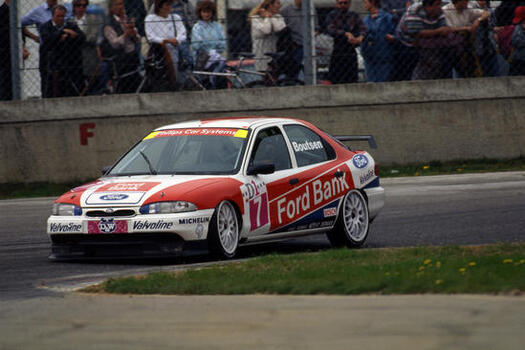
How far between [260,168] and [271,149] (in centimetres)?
70

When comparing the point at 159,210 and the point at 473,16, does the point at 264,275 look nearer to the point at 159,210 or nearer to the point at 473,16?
the point at 159,210

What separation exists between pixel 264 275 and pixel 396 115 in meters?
11.1

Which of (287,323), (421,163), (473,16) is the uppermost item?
(473,16)

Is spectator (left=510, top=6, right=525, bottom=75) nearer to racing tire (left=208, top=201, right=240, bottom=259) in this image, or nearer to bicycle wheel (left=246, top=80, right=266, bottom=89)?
bicycle wheel (left=246, top=80, right=266, bottom=89)

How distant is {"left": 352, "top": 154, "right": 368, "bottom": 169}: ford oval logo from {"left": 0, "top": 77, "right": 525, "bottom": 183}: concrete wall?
6.48 metres

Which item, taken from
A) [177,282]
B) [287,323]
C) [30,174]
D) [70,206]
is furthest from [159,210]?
[30,174]

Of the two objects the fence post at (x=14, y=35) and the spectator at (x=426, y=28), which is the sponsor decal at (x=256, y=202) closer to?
the spectator at (x=426, y=28)

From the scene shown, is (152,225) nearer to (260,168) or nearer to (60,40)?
(260,168)

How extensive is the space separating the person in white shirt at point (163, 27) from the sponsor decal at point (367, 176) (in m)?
6.22

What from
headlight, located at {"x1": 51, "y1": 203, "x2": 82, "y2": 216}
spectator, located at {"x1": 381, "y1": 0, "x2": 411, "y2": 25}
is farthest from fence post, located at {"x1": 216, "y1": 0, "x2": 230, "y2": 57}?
headlight, located at {"x1": 51, "y1": 203, "x2": 82, "y2": 216}

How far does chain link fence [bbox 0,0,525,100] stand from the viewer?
1797 cm

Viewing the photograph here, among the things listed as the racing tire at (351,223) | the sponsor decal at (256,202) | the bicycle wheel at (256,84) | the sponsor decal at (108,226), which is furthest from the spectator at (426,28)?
the sponsor decal at (108,226)

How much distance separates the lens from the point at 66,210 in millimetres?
10703

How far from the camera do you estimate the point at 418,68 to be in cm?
1916
